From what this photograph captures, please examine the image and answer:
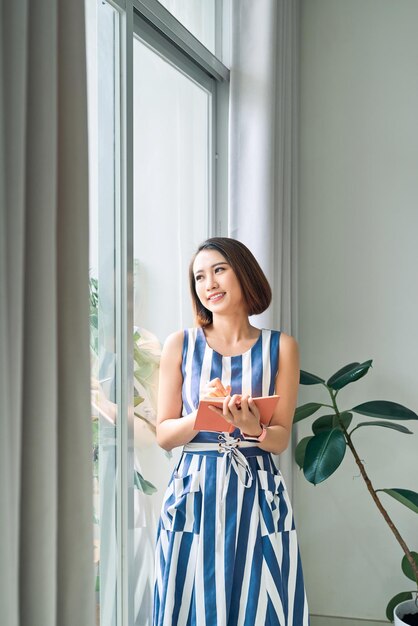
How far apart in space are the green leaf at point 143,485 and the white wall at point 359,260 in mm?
1058

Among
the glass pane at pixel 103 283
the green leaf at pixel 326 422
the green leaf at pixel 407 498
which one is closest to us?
the glass pane at pixel 103 283

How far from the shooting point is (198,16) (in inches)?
96.2

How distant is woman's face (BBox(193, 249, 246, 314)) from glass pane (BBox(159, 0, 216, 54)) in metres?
0.83

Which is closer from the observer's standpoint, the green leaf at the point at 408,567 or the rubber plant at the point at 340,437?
the rubber plant at the point at 340,437

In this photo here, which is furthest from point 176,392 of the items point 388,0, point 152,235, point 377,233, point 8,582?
point 388,0

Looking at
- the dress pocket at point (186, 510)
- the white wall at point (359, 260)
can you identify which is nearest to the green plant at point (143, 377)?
→ the dress pocket at point (186, 510)

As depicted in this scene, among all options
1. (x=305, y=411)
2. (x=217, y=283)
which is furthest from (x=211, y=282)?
(x=305, y=411)

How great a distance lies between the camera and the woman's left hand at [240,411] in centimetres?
152

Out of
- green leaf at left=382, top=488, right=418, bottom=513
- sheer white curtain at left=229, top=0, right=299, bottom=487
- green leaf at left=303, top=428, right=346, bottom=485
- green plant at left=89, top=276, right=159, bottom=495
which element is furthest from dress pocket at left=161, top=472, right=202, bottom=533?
green leaf at left=382, top=488, right=418, bottom=513

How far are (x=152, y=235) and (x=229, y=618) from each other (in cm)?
101

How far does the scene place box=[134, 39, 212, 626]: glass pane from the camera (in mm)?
1943

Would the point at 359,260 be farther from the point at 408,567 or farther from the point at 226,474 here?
the point at 226,474

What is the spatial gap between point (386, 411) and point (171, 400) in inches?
36.2

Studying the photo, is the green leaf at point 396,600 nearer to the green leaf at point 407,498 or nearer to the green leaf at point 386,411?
the green leaf at point 407,498
